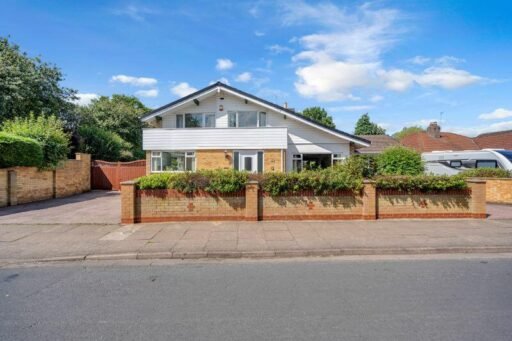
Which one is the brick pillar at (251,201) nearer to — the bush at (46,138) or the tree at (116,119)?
the bush at (46,138)

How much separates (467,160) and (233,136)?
47.2 ft

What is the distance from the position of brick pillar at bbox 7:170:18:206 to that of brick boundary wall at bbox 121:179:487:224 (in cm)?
726

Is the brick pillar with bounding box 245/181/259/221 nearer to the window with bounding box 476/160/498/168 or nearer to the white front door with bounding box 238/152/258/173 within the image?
the white front door with bounding box 238/152/258/173

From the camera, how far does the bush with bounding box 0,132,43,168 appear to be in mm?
12445

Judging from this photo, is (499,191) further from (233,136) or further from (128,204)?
(128,204)

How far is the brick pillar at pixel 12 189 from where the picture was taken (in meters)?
12.5

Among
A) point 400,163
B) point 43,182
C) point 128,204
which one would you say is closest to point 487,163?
point 400,163

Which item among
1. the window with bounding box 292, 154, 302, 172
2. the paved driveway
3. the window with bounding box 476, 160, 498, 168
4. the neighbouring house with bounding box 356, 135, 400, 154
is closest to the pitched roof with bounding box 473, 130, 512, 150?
the neighbouring house with bounding box 356, 135, 400, 154

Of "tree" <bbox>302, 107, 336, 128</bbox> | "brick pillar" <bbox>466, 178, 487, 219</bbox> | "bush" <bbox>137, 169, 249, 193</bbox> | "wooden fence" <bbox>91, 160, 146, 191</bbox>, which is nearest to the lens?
"bush" <bbox>137, 169, 249, 193</bbox>

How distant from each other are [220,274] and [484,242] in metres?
6.23

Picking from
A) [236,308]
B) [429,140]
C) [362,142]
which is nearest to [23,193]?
[236,308]

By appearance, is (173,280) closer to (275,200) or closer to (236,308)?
(236,308)

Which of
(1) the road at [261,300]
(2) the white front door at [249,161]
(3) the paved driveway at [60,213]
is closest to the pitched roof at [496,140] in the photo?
(2) the white front door at [249,161]

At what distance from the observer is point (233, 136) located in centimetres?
1806
